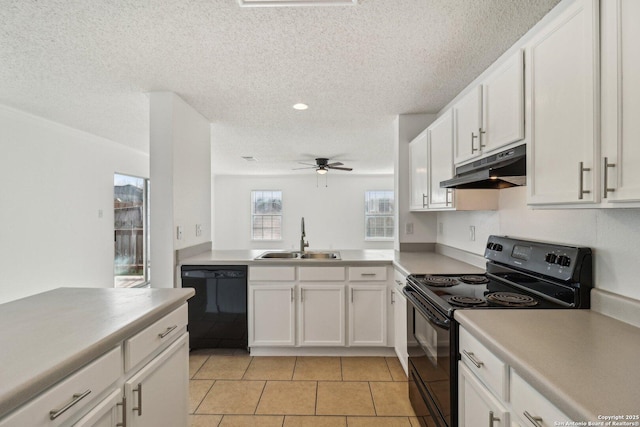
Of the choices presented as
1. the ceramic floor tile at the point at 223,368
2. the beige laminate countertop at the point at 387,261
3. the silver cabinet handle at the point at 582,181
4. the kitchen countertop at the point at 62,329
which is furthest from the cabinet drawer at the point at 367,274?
the silver cabinet handle at the point at 582,181

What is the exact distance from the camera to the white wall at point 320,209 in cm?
849

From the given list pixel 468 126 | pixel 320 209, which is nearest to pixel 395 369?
pixel 468 126

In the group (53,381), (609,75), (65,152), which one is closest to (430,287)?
(609,75)

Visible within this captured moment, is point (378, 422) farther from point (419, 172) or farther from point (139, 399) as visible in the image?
Answer: point (419, 172)

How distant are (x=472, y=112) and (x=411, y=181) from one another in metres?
1.28

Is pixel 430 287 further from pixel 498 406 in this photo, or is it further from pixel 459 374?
pixel 498 406

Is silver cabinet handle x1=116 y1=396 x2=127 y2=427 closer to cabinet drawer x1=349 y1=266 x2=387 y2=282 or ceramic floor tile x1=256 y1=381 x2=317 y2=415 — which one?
ceramic floor tile x1=256 y1=381 x2=317 y2=415

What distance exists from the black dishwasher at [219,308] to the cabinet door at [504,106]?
7.33ft

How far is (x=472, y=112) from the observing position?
1.95 metres

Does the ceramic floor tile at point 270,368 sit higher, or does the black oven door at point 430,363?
the black oven door at point 430,363

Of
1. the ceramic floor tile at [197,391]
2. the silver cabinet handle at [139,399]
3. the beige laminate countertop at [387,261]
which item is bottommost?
the ceramic floor tile at [197,391]

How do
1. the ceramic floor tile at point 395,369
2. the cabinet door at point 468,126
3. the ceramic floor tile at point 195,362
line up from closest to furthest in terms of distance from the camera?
the cabinet door at point 468,126
the ceramic floor tile at point 395,369
the ceramic floor tile at point 195,362

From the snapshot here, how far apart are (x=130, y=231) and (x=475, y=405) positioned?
5.52 metres

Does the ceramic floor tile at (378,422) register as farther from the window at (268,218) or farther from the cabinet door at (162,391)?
the window at (268,218)
